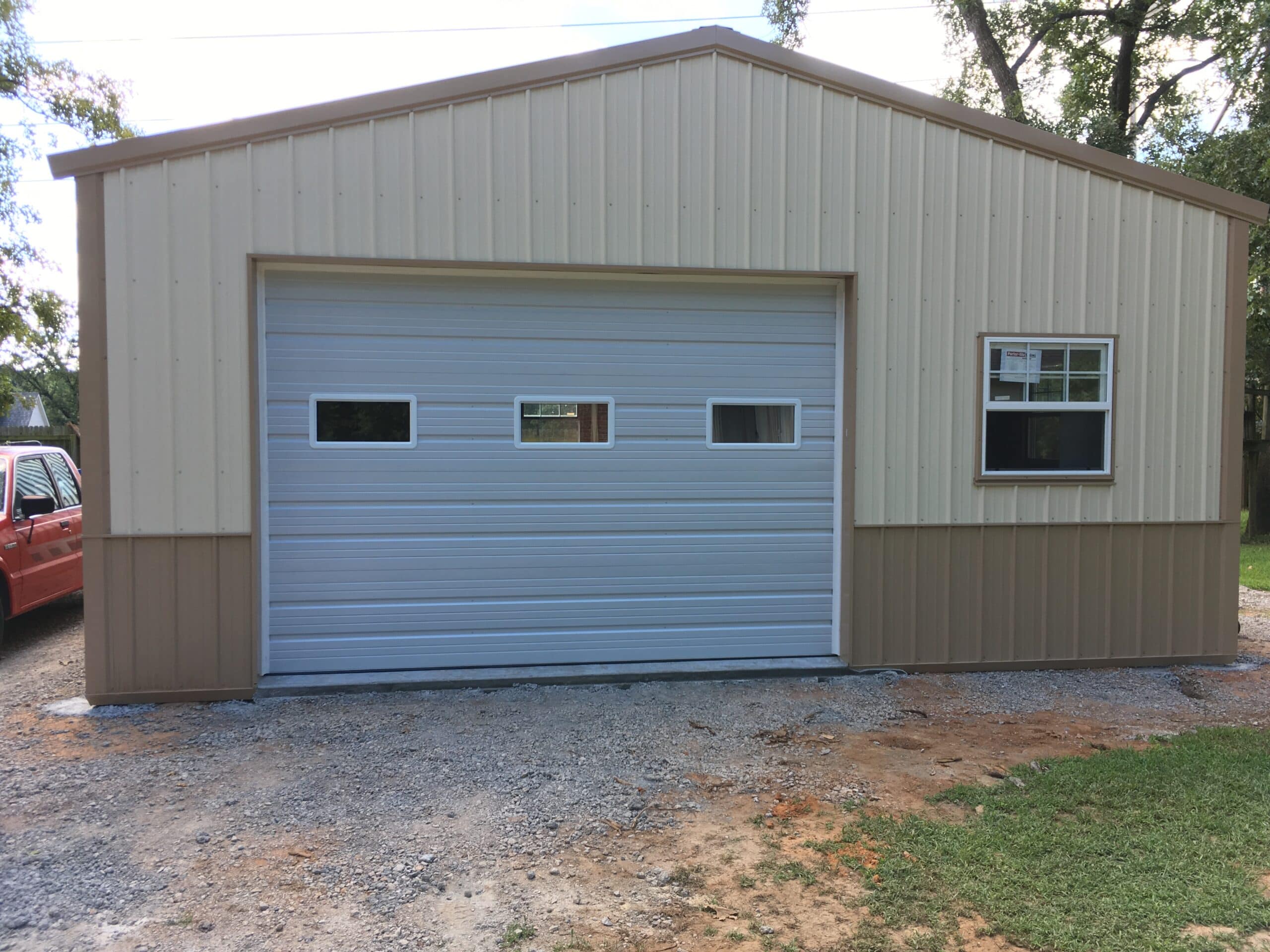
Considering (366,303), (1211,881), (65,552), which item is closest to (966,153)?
(366,303)

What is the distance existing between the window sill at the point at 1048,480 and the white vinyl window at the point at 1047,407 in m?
0.01

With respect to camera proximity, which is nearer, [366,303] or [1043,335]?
[366,303]

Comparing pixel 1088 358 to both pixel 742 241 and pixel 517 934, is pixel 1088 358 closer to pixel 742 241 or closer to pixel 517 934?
pixel 742 241

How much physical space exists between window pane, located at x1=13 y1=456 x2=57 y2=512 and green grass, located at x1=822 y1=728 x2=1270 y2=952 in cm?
714

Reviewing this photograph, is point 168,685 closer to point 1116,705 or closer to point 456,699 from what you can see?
point 456,699

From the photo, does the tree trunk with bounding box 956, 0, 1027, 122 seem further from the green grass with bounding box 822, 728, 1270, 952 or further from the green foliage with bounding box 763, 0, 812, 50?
the green grass with bounding box 822, 728, 1270, 952

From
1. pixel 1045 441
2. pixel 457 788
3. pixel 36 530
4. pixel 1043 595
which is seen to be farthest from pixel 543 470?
pixel 36 530

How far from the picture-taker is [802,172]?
5949mm

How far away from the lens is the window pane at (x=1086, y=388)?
629cm

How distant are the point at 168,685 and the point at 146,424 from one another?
170 cm

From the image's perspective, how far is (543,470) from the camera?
6055 millimetres

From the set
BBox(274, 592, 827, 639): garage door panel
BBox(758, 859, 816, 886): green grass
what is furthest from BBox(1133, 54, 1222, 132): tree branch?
BBox(758, 859, 816, 886): green grass

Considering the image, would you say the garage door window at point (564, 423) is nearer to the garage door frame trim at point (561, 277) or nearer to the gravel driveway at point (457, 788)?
the garage door frame trim at point (561, 277)

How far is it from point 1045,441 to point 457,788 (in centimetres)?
485
